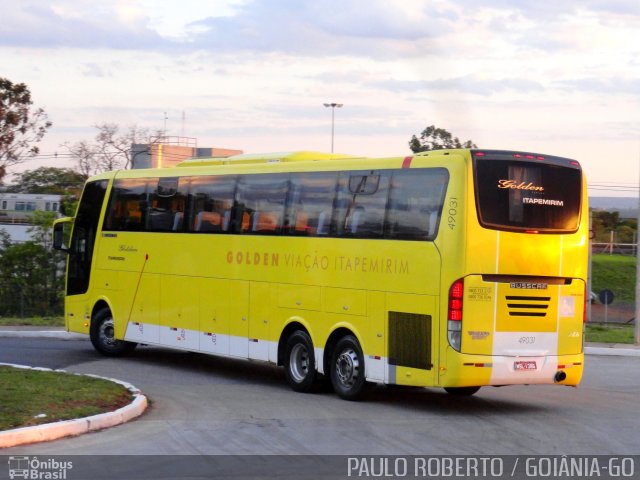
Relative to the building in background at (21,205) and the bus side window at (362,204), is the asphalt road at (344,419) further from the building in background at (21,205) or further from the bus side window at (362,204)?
the building in background at (21,205)

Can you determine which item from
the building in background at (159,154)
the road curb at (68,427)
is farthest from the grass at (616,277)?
the road curb at (68,427)

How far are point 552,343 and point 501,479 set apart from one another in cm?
531

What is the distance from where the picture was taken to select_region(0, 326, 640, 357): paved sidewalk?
2566 cm

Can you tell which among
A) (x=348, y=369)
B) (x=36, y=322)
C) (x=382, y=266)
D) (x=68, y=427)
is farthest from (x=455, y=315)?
(x=36, y=322)

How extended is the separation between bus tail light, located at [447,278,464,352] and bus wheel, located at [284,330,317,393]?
2879mm

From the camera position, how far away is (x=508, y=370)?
14281 mm

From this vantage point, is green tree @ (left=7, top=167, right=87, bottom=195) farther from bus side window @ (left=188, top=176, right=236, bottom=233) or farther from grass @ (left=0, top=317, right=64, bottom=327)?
bus side window @ (left=188, top=176, right=236, bottom=233)

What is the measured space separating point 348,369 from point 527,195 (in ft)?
11.8

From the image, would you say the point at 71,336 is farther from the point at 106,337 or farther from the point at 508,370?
the point at 508,370

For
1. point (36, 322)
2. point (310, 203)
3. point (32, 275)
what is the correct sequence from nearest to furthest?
1. point (310, 203)
2. point (36, 322)
3. point (32, 275)

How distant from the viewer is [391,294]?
14.9 metres

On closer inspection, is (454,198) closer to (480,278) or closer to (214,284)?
(480,278)

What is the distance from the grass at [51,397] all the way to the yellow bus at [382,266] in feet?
10.5

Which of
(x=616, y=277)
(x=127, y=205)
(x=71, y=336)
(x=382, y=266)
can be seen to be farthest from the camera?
(x=616, y=277)
